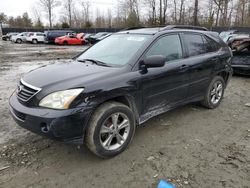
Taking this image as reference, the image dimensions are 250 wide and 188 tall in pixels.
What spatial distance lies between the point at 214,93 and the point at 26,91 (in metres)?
3.89

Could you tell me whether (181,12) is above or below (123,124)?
above

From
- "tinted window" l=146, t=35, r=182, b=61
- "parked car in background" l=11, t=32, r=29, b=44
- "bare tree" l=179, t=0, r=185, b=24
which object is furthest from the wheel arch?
"bare tree" l=179, t=0, r=185, b=24

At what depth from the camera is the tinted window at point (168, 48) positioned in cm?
361

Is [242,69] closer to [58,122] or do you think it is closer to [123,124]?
[123,124]

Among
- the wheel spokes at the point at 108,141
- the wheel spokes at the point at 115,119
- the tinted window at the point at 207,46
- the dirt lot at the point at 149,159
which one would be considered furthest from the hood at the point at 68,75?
the tinted window at the point at 207,46

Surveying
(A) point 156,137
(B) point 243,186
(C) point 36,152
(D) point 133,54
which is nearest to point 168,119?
(A) point 156,137

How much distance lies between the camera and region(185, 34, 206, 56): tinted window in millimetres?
4234

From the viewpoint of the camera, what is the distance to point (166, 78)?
12.1ft

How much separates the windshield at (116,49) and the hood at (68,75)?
0.99ft

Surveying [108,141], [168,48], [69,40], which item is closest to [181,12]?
[69,40]

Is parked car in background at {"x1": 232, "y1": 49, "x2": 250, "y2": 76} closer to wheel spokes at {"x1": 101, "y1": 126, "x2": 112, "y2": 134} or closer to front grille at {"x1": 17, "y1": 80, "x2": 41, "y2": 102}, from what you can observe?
wheel spokes at {"x1": 101, "y1": 126, "x2": 112, "y2": 134}

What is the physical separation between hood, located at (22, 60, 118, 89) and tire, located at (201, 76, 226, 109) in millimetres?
2557

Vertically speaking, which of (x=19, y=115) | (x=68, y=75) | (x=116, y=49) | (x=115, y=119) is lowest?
(x=115, y=119)

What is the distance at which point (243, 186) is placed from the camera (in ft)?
8.54
